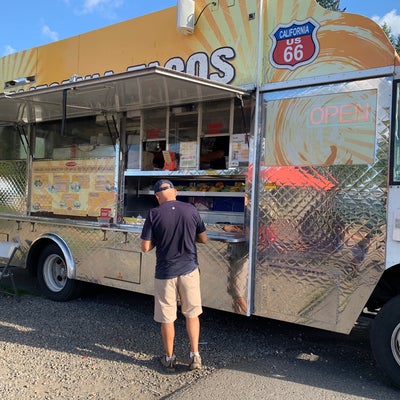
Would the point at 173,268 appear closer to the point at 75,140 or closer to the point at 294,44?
the point at 294,44

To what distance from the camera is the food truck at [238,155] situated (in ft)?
12.0

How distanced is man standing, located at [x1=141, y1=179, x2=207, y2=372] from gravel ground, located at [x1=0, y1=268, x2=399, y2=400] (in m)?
0.29

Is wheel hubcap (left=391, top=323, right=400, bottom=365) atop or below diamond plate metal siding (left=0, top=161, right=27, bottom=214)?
below

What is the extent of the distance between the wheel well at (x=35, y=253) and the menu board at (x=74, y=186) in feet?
1.46

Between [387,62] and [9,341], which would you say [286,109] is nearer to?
[387,62]

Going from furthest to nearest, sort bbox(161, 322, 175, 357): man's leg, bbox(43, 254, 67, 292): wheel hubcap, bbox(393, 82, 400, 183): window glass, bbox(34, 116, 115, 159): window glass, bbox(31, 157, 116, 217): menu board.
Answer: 1. bbox(43, 254, 67, 292): wheel hubcap
2. bbox(34, 116, 115, 159): window glass
3. bbox(31, 157, 116, 217): menu board
4. bbox(161, 322, 175, 357): man's leg
5. bbox(393, 82, 400, 183): window glass

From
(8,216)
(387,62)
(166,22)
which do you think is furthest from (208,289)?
(8,216)

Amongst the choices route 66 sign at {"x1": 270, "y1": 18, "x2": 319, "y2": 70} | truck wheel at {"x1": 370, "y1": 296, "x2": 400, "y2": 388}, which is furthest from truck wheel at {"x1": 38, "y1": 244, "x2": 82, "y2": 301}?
truck wheel at {"x1": 370, "y1": 296, "x2": 400, "y2": 388}

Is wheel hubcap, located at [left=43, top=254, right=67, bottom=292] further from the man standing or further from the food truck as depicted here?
the man standing

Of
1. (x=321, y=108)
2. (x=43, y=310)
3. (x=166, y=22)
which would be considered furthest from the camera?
(x=43, y=310)

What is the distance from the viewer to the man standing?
392 cm

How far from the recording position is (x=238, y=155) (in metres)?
4.84

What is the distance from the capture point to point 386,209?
3.53 metres

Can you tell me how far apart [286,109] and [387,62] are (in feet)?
2.94
